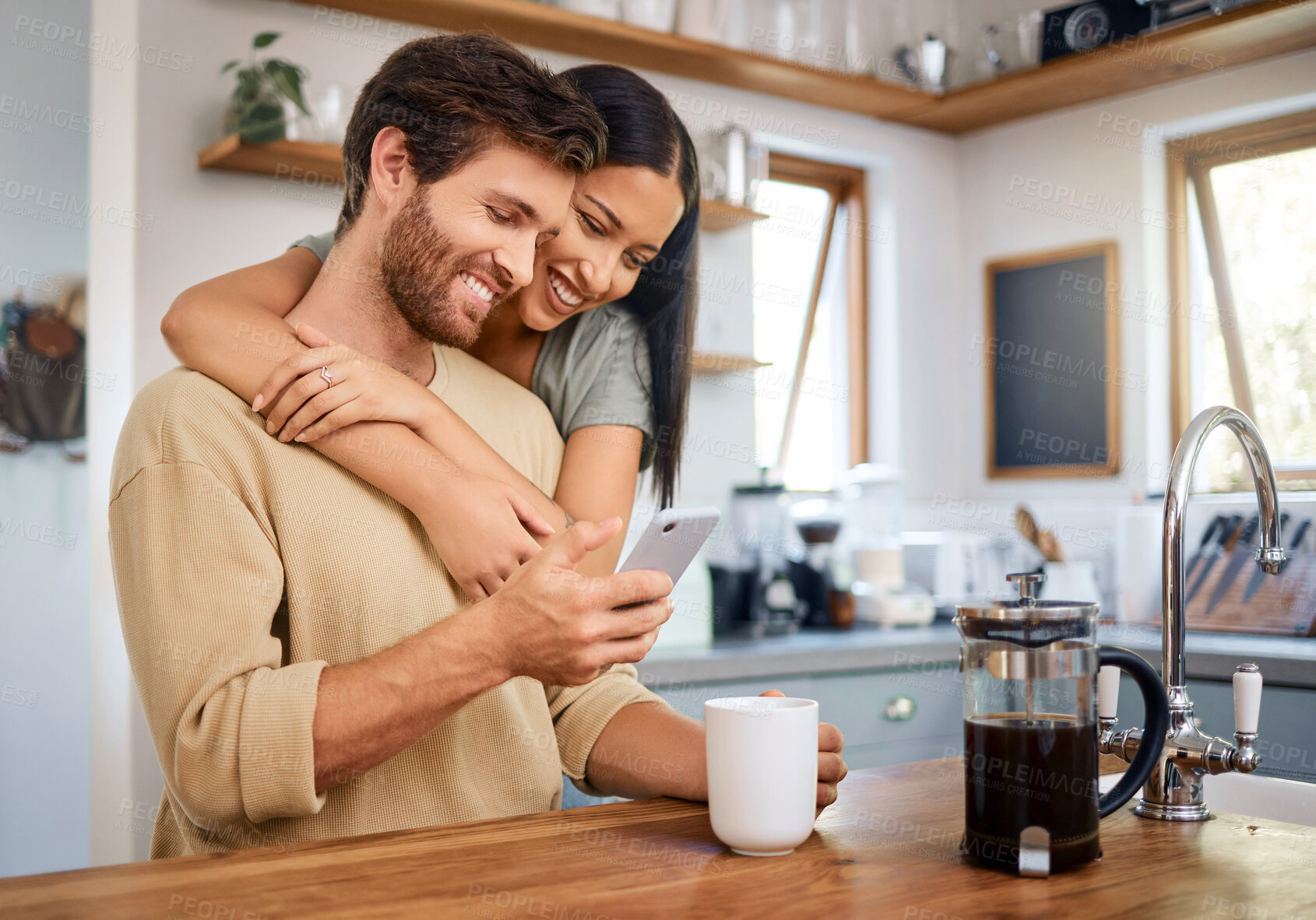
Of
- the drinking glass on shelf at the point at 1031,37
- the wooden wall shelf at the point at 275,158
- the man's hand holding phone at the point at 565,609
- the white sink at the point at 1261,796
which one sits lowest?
the white sink at the point at 1261,796

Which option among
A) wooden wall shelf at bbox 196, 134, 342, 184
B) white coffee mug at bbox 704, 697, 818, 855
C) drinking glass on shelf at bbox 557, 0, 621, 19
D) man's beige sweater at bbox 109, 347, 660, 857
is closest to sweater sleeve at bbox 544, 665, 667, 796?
man's beige sweater at bbox 109, 347, 660, 857

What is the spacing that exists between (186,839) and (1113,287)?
3.22 metres

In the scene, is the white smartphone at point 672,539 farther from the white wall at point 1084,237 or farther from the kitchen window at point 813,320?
the kitchen window at point 813,320

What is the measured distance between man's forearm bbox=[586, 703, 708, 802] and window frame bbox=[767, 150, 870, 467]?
8.98 ft

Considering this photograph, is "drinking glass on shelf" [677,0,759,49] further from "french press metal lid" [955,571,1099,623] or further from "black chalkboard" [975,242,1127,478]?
"french press metal lid" [955,571,1099,623]

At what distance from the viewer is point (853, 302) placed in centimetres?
402

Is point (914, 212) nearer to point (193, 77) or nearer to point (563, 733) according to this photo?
point (193, 77)

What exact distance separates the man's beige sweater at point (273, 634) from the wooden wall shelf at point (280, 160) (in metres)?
1.47

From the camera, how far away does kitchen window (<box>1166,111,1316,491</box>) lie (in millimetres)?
3344

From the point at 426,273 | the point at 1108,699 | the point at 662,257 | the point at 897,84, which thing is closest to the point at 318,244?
the point at 426,273

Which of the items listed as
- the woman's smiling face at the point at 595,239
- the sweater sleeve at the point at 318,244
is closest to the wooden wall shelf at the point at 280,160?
the woman's smiling face at the point at 595,239

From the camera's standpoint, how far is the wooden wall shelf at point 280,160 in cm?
251

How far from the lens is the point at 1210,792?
1.36 meters

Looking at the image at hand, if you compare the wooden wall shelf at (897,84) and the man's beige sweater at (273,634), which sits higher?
the wooden wall shelf at (897,84)
